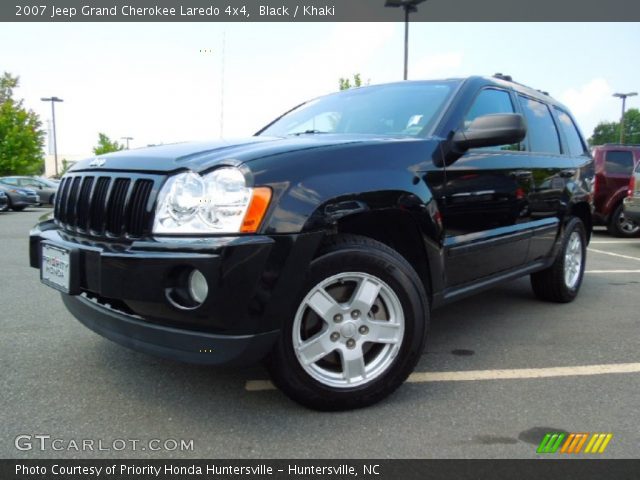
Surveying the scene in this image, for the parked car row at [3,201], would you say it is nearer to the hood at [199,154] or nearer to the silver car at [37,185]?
the silver car at [37,185]

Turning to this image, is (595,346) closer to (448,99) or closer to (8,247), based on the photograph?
(448,99)

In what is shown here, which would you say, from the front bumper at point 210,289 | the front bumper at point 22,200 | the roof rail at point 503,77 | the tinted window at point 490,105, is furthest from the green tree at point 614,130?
the front bumper at point 210,289

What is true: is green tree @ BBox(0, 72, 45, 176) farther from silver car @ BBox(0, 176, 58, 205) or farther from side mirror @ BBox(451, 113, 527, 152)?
side mirror @ BBox(451, 113, 527, 152)

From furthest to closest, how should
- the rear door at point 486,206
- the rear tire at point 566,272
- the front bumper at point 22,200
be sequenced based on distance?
the front bumper at point 22,200 → the rear tire at point 566,272 → the rear door at point 486,206

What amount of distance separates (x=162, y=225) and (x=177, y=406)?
2.99 feet

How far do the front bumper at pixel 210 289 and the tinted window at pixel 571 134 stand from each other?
341 centimetres

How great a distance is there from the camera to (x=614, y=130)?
8800 centimetres

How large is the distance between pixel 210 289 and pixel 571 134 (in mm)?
4070

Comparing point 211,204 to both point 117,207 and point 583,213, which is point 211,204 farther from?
point 583,213

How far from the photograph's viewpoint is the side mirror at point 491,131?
9.58 feet

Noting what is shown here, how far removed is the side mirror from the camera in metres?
2.92

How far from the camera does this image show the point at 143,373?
2.93 metres
